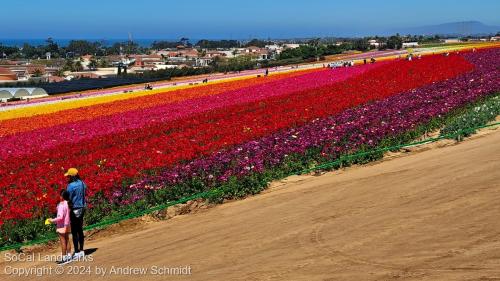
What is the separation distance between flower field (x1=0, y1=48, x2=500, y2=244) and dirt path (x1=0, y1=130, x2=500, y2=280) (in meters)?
1.65

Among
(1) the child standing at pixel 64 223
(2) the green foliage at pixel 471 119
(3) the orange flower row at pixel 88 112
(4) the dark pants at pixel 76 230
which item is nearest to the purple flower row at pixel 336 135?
Result: (2) the green foliage at pixel 471 119

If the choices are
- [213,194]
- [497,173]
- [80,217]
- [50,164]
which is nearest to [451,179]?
[497,173]

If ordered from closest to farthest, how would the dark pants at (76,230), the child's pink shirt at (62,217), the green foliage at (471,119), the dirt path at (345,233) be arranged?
1. the dirt path at (345,233)
2. the child's pink shirt at (62,217)
3. the dark pants at (76,230)
4. the green foliage at (471,119)

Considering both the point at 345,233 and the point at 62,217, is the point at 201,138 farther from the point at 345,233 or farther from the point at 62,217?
the point at 345,233

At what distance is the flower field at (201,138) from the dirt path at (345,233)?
1654 millimetres

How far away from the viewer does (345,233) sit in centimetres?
906

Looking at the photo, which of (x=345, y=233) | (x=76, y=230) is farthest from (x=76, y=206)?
(x=345, y=233)

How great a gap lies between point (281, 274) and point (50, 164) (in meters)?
10.8

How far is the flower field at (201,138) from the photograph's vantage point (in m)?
13.2

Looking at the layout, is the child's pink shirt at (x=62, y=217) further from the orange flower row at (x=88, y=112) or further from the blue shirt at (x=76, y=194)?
the orange flower row at (x=88, y=112)

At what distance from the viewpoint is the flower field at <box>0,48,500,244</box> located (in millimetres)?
13188

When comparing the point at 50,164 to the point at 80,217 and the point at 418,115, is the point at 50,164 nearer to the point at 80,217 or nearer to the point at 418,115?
the point at 80,217

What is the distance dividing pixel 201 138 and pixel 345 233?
10.2 meters

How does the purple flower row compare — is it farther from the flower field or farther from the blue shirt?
the blue shirt
